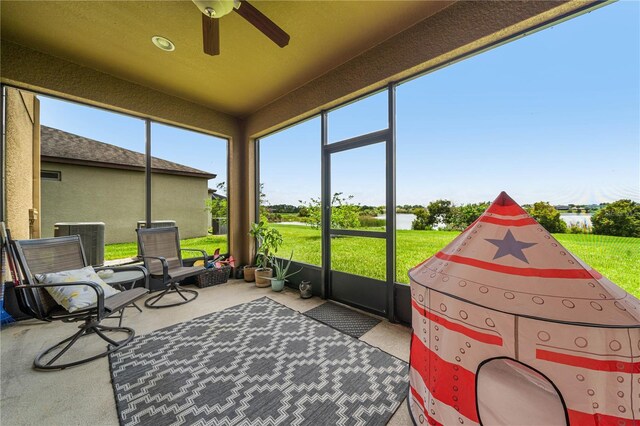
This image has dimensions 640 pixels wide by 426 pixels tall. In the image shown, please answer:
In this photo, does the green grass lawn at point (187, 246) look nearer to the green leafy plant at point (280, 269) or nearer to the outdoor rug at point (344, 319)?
the green leafy plant at point (280, 269)

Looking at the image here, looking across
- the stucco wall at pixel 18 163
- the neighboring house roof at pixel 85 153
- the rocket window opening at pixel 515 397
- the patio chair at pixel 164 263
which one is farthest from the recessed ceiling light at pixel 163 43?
the rocket window opening at pixel 515 397

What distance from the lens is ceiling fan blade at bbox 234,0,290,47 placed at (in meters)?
1.61

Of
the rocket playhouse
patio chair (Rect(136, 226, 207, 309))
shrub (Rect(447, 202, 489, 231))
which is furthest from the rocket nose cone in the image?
patio chair (Rect(136, 226, 207, 309))

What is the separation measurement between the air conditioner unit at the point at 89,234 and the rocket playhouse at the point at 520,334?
4011 mm

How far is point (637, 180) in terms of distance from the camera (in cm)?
158

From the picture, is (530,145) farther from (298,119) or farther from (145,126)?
(145,126)

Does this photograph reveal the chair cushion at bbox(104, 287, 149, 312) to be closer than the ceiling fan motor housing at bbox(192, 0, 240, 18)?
No

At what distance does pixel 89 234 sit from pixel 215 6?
10.9 feet

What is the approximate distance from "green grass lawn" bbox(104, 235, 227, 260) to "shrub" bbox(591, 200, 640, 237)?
189 inches

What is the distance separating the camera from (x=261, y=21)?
1743 mm

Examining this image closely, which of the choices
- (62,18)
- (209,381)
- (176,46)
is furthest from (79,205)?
(209,381)

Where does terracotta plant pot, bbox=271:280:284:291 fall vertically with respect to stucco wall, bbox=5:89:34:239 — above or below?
below

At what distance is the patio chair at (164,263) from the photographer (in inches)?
119

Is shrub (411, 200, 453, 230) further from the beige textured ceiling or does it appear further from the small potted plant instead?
the small potted plant
